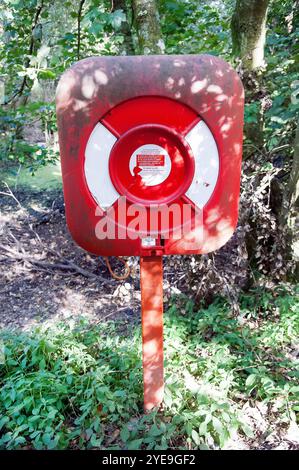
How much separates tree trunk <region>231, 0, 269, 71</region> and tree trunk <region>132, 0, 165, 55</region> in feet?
2.03

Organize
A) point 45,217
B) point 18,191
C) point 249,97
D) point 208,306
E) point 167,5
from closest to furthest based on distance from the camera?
point 249,97 → point 208,306 → point 167,5 → point 45,217 → point 18,191

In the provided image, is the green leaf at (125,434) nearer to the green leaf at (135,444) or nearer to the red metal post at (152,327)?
the green leaf at (135,444)

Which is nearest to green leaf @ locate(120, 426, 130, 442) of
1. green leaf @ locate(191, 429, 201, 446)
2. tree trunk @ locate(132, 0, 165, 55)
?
green leaf @ locate(191, 429, 201, 446)

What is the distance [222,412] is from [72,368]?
81cm

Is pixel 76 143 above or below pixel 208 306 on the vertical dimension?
above

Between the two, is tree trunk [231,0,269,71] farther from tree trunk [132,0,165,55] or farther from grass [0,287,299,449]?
grass [0,287,299,449]

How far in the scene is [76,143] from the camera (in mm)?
1394

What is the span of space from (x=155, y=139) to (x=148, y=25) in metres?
1.08

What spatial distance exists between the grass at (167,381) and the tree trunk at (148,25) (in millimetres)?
1592

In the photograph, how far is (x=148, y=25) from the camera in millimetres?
2158

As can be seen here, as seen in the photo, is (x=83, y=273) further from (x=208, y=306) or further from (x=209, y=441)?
(x=209, y=441)

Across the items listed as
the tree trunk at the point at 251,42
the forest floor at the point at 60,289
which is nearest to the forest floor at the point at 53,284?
the forest floor at the point at 60,289

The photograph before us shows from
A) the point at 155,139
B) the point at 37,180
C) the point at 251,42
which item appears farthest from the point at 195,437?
the point at 37,180

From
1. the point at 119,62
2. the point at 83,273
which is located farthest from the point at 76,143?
A: the point at 83,273
